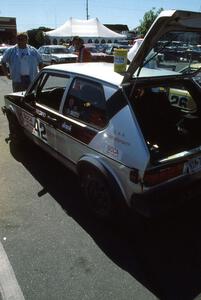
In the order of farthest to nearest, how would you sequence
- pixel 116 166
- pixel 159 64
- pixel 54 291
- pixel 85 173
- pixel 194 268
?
pixel 159 64
pixel 85 173
pixel 116 166
pixel 194 268
pixel 54 291

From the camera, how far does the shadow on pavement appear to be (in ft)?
8.35

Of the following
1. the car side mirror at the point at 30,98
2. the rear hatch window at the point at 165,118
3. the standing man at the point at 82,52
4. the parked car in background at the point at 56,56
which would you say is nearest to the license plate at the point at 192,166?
the rear hatch window at the point at 165,118

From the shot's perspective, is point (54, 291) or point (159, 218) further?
point (159, 218)

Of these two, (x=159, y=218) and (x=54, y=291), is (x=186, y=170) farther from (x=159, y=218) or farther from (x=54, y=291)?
(x=54, y=291)

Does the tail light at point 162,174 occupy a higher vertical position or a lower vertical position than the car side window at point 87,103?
lower

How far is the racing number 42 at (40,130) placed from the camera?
4.14 meters

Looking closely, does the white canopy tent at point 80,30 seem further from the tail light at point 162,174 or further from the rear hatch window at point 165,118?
the tail light at point 162,174

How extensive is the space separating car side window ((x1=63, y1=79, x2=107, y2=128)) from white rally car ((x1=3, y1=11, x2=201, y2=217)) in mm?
10

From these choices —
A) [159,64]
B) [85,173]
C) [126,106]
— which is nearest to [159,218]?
[85,173]

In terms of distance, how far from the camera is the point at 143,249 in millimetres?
2945

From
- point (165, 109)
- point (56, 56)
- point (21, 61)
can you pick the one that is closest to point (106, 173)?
point (165, 109)

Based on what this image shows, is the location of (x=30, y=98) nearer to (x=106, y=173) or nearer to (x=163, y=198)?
(x=106, y=173)

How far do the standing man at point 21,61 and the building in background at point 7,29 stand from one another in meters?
47.1

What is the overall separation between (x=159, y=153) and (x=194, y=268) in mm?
1081
